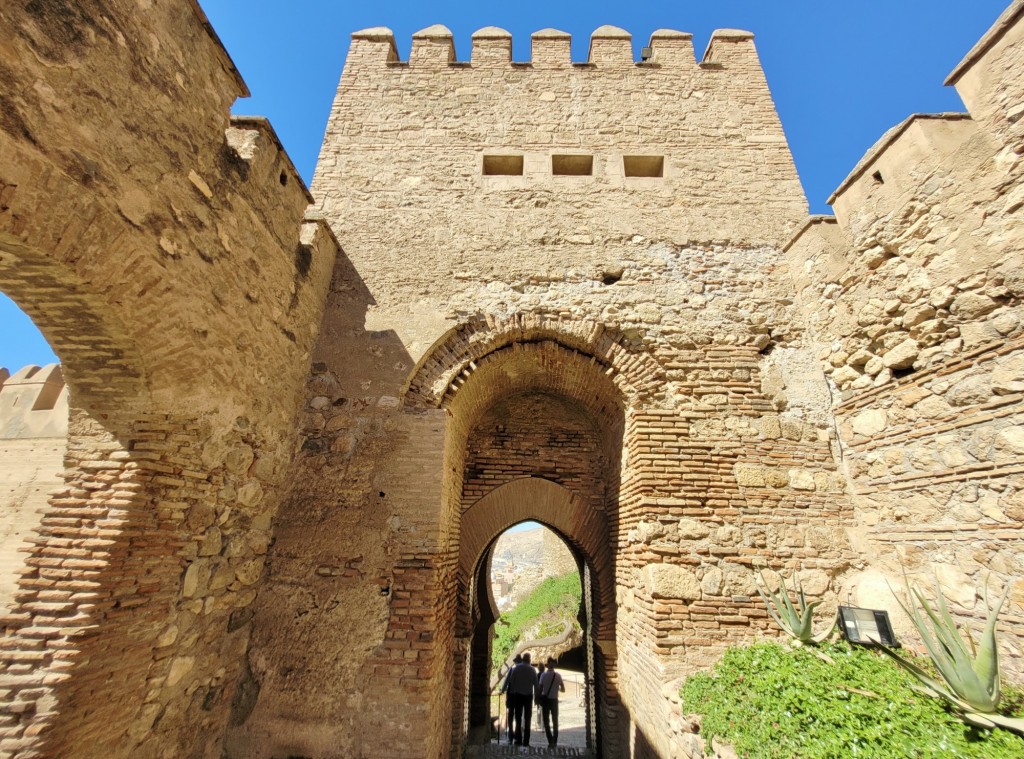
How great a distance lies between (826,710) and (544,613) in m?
11.4

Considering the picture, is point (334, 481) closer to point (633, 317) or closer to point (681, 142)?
point (633, 317)

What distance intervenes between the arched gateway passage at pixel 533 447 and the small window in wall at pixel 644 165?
90.6 inches

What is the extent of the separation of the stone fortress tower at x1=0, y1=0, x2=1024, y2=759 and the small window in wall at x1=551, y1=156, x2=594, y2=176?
0.11ft

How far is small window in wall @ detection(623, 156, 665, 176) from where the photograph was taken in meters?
5.20

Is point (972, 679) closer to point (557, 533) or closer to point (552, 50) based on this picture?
point (557, 533)

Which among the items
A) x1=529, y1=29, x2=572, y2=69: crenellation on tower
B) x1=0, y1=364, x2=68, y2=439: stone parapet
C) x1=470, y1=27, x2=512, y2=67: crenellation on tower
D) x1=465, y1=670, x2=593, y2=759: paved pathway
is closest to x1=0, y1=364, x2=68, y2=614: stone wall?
x1=0, y1=364, x2=68, y2=439: stone parapet

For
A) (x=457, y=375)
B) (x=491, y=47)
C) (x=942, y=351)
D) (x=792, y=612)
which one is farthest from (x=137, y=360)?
(x=491, y=47)

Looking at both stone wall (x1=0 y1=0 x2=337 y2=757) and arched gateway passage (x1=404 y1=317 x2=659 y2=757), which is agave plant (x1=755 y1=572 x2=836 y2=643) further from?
stone wall (x1=0 y1=0 x2=337 y2=757)

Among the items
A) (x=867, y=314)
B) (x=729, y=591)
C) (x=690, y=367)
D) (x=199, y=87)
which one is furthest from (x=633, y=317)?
(x=199, y=87)

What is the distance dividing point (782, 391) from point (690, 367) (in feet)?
2.70

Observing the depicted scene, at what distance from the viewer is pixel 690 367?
4.14 meters

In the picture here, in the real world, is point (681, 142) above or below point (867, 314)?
above

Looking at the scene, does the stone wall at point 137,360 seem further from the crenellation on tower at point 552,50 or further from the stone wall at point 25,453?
the crenellation on tower at point 552,50

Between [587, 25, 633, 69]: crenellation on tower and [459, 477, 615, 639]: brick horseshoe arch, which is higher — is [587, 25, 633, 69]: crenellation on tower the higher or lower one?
the higher one
